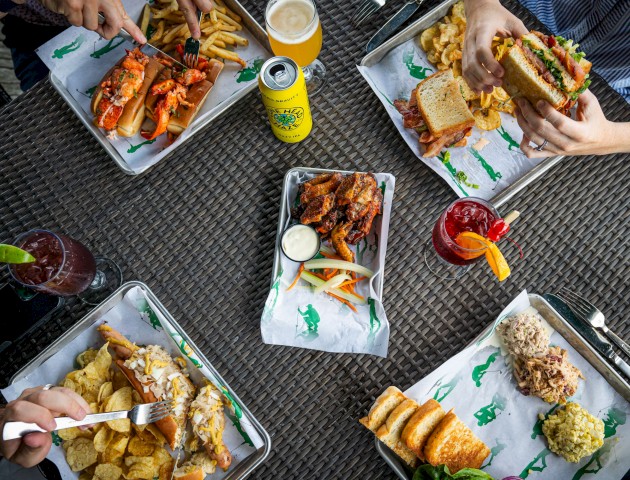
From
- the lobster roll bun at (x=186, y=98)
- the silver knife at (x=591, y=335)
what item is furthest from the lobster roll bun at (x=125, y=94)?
the silver knife at (x=591, y=335)

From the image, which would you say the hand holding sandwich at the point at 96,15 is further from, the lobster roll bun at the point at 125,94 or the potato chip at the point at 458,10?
the potato chip at the point at 458,10

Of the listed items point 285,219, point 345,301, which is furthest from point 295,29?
point 345,301

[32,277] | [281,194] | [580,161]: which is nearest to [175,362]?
[32,277]

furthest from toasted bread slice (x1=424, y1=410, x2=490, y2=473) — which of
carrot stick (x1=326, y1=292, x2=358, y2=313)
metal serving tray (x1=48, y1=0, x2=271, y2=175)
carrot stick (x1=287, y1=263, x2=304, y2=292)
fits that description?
metal serving tray (x1=48, y1=0, x2=271, y2=175)

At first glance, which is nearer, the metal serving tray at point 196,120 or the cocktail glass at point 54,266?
the cocktail glass at point 54,266

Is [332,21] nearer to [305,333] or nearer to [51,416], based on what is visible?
[305,333]

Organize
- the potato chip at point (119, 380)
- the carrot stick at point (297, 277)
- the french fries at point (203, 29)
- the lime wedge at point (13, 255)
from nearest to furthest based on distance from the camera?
1. the lime wedge at point (13, 255)
2. the potato chip at point (119, 380)
3. the carrot stick at point (297, 277)
4. the french fries at point (203, 29)
